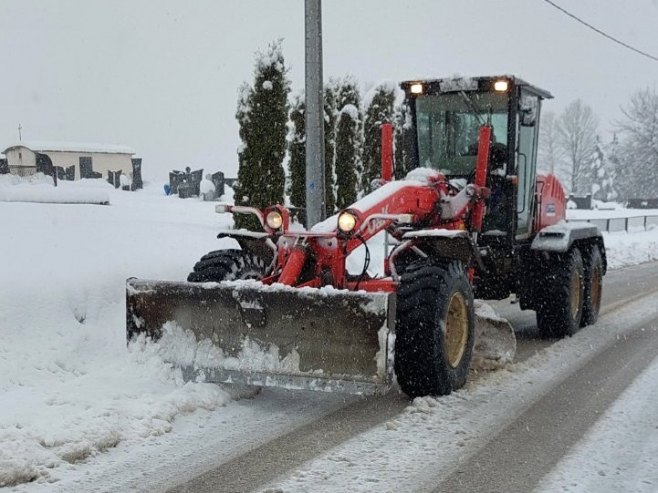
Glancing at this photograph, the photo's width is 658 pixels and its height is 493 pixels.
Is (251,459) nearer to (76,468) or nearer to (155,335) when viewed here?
(76,468)

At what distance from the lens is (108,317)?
7.41m

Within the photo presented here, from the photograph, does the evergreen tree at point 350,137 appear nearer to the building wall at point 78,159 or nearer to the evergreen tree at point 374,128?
the evergreen tree at point 374,128

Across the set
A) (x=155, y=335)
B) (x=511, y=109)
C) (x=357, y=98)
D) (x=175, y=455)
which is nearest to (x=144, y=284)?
(x=155, y=335)

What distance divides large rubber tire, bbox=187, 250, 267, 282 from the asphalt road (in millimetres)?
1483

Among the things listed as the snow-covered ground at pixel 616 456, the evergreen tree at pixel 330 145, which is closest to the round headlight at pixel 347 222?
the snow-covered ground at pixel 616 456

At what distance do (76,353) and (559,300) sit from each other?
491 cm

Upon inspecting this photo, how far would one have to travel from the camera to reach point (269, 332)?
542 cm

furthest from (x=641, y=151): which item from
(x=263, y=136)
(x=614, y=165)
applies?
(x=263, y=136)

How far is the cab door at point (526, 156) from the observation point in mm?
8172

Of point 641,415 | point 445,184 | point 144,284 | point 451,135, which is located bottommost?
point 641,415

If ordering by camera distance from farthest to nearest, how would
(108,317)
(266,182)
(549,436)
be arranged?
(266,182) → (108,317) → (549,436)

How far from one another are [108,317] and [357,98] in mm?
12262

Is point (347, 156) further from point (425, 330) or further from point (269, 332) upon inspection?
point (269, 332)

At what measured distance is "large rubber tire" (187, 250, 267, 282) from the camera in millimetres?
6445
